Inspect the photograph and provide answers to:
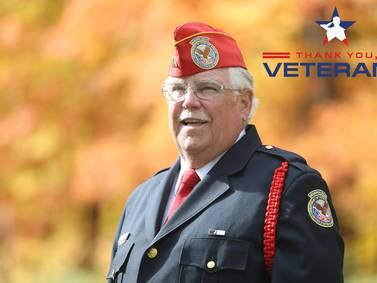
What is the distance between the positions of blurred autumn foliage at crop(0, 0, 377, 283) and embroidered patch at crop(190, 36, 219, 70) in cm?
258

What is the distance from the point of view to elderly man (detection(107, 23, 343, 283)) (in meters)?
2.72

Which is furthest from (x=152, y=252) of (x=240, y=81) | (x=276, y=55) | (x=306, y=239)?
(x=276, y=55)

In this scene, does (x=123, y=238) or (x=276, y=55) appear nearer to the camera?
(x=123, y=238)

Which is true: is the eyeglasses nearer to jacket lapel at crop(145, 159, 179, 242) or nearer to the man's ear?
the man's ear

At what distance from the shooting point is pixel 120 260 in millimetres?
3088

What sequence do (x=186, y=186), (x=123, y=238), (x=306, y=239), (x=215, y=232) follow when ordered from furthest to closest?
(x=123, y=238) → (x=186, y=186) → (x=215, y=232) → (x=306, y=239)

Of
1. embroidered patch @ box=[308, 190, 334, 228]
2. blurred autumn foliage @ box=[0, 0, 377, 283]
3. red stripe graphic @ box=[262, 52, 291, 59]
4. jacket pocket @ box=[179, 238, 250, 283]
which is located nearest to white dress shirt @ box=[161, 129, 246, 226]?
jacket pocket @ box=[179, 238, 250, 283]

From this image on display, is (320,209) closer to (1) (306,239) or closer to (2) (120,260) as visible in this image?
(1) (306,239)

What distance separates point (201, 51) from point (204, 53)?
3 cm

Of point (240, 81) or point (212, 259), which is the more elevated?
point (240, 81)

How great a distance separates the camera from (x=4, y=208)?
8070 millimetres

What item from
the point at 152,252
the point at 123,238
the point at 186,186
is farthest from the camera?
the point at 123,238

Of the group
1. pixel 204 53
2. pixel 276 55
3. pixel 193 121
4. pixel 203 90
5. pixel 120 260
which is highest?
pixel 276 55

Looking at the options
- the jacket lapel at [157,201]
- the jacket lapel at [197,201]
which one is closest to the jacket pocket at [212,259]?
the jacket lapel at [197,201]
